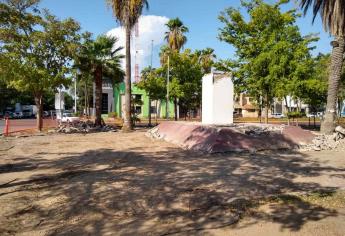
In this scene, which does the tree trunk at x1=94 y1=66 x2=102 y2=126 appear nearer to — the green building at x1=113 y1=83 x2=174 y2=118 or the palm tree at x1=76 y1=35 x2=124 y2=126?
the palm tree at x1=76 y1=35 x2=124 y2=126

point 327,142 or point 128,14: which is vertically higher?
point 128,14

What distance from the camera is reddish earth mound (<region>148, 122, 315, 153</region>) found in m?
14.6

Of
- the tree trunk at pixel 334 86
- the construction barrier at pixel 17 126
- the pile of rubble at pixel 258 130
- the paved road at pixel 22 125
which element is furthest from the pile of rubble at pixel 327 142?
the paved road at pixel 22 125

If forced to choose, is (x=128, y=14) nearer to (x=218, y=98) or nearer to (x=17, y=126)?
(x=218, y=98)

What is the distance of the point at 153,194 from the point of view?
25.6ft

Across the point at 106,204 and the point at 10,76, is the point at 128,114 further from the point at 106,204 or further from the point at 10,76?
the point at 106,204

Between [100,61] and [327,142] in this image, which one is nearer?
[327,142]

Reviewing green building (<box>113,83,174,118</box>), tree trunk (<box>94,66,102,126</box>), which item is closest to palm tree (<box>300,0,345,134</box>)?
tree trunk (<box>94,66,102,126</box>)

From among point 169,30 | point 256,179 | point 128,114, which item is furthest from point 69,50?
point 169,30

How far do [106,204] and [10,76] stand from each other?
685 inches

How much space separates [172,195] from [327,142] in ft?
36.1

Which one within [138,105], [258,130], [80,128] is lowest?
[80,128]

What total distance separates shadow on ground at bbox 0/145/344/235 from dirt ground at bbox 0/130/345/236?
0.06 feet

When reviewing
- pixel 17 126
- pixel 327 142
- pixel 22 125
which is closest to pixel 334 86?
pixel 327 142
